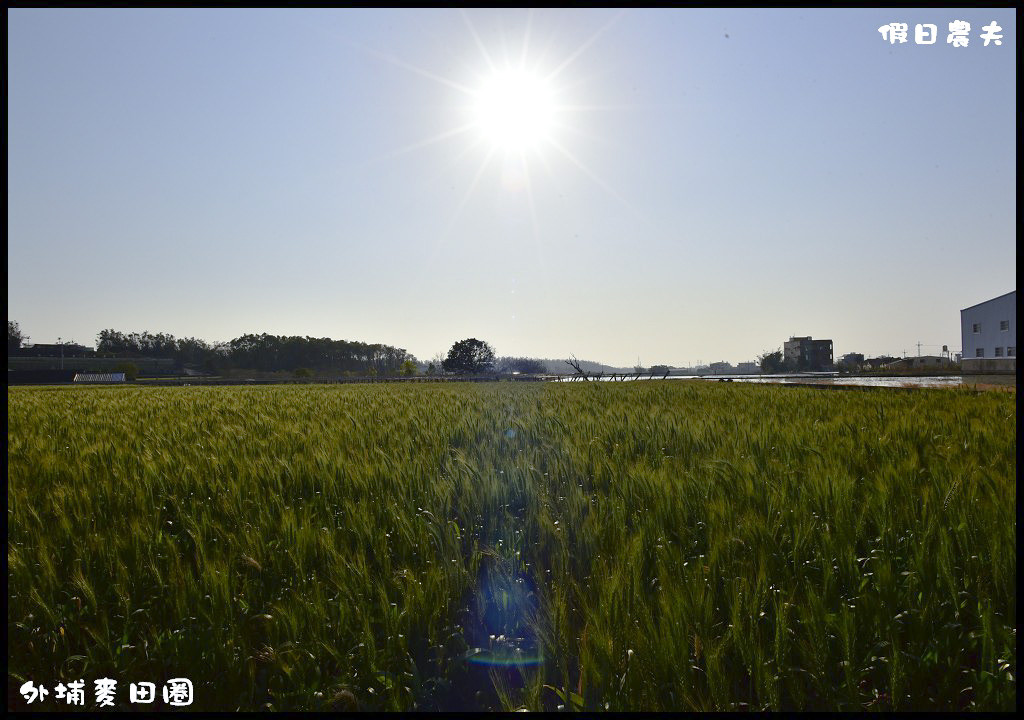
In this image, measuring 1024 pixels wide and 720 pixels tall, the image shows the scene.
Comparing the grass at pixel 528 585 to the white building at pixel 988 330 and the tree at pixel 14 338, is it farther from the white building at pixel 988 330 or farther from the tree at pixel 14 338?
the tree at pixel 14 338

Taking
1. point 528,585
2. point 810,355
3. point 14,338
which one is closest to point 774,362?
point 810,355

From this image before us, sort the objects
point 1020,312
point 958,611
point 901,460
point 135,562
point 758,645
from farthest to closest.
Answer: point 901,460 → point 1020,312 → point 135,562 → point 958,611 → point 758,645

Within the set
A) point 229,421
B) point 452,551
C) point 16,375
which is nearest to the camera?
point 452,551

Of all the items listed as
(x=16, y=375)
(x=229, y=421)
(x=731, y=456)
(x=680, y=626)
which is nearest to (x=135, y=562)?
(x=680, y=626)

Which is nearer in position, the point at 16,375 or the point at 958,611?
the point at 958,611

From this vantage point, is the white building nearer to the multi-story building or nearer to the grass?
the multi-story building

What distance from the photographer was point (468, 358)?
9919cm

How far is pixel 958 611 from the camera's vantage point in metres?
1.93

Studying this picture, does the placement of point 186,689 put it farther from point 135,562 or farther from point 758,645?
point 758,645

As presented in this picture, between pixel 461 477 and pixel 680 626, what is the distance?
239cm

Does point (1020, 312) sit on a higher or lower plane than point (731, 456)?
higher

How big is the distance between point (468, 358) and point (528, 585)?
9693 cm

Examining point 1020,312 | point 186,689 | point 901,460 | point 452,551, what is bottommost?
point 186,689

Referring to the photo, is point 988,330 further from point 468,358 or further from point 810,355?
point 468,358
